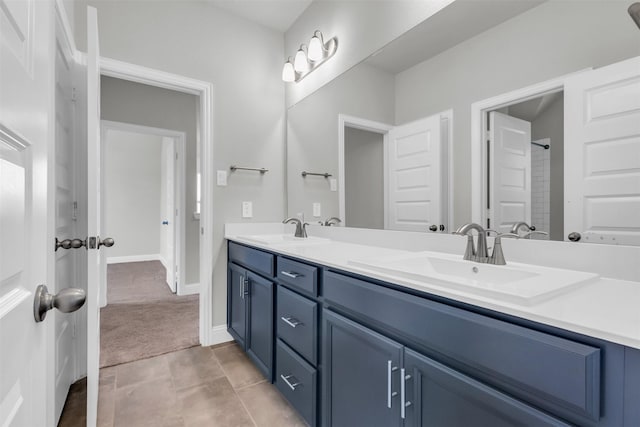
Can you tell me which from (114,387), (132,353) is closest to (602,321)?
(114,387)

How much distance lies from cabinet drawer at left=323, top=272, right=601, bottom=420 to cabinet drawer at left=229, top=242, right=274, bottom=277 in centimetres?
82

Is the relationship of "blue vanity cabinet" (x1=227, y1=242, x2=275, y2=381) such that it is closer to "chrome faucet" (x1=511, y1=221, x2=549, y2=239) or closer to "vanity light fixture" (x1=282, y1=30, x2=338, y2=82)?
"chrome faucet" (x1=511, y1=221, x2=549, y2=239)

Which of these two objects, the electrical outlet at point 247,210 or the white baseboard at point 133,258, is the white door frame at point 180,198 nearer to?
the electrical outlet at point 247,210

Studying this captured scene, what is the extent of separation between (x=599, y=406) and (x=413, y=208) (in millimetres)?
1090

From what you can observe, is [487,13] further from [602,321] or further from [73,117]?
[73,117]

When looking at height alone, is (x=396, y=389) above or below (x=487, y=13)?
below

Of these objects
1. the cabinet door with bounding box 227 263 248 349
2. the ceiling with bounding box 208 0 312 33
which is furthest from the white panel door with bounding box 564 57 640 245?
the ceiling with bounding box 208 0 312 33

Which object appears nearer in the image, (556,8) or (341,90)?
(556,8)

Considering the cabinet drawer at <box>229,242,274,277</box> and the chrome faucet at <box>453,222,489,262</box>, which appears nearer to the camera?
the chrome faucet at <box>453,222,489,262</box>

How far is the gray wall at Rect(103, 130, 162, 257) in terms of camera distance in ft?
18.8

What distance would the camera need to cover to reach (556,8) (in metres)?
1.06

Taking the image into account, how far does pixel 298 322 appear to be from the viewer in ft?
4.59

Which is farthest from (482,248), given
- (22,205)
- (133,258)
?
(133,258)

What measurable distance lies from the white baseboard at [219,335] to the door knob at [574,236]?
221cm
